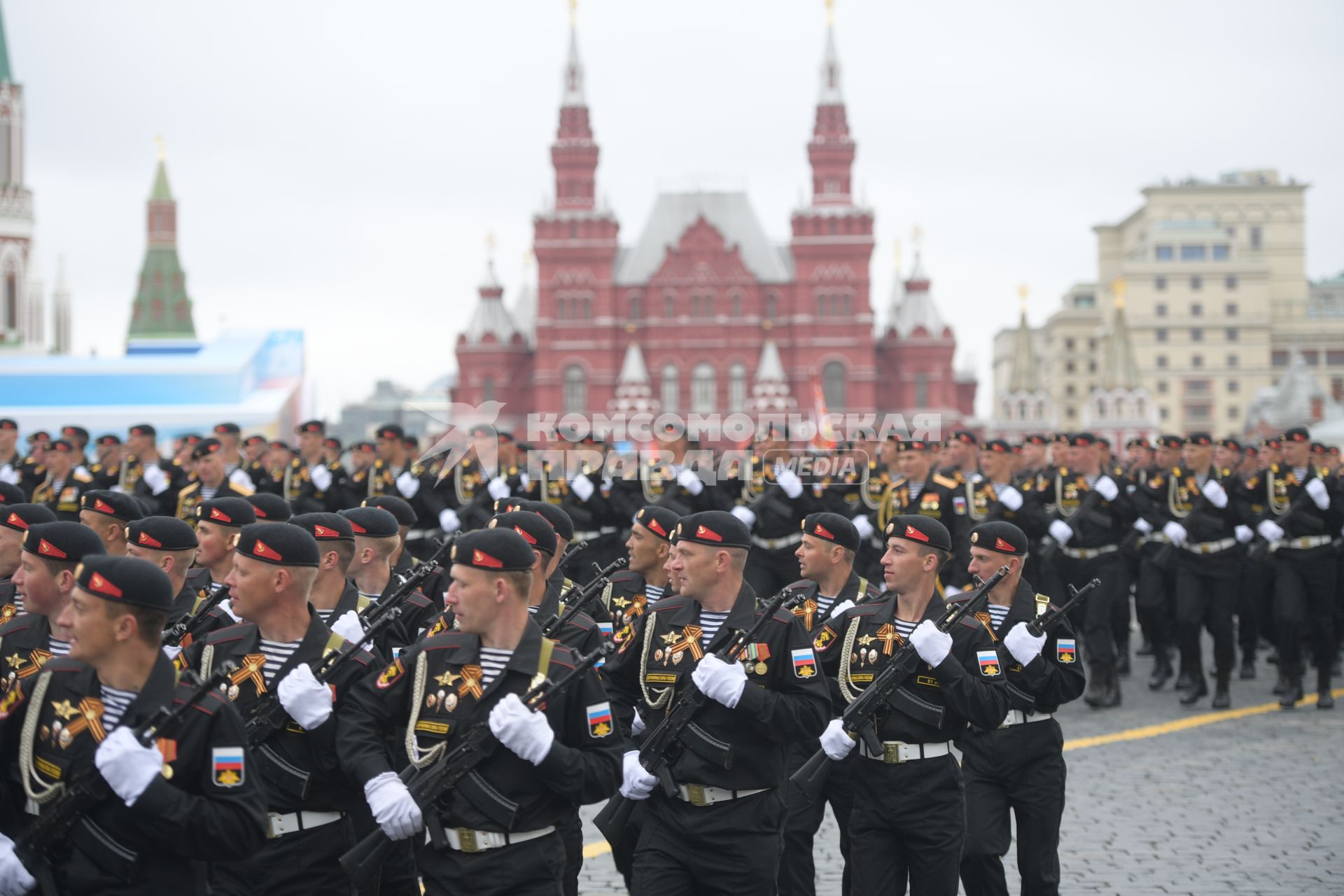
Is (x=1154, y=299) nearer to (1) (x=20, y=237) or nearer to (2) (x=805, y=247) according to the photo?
(2) (x=805, y=247)

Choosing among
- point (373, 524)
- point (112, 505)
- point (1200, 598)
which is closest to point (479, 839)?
point (373, 524)

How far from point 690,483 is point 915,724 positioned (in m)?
8.03

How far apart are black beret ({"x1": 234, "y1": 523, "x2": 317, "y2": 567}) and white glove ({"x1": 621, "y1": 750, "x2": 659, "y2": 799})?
4.70 ft

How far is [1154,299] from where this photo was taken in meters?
101

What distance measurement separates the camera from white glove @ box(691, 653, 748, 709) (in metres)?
4.90

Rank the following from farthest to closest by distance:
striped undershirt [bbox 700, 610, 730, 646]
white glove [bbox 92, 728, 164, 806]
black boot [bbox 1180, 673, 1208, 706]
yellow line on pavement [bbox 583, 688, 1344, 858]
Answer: black boot [bbox 1180, 673, 1208, 706] < yellow line on pavement [bbox 583, 688, 1344, 858] < striped undershirt [bbox 700, 610, 730, 646] < white glove [bbox 92, 728, 164, 806]

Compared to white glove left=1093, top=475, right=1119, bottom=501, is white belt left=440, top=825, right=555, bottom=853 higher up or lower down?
lower down

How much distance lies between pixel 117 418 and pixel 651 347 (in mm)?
42627

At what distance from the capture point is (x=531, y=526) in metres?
5.65

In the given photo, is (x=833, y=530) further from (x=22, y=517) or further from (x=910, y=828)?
(x=22, y=517)

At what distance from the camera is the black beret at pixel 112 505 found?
6.93 meters

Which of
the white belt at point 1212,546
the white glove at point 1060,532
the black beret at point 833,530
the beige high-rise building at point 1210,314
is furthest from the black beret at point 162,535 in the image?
the beige high-rise building at point 1210,314

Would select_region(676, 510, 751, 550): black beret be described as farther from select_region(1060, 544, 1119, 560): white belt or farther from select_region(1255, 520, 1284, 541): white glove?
select_region(1255, 520, 1284, 541): white glove

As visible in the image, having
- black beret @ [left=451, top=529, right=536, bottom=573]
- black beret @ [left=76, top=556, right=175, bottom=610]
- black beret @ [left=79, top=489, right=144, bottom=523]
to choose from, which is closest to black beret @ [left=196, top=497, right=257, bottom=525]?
black beret @ [left=79, top=489, right=144, bottom=523]
